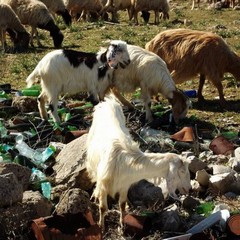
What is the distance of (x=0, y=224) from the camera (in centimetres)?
620

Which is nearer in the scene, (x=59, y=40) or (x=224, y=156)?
(x=224, y=156)

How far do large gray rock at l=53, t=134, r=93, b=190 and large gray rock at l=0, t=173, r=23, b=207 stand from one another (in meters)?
1.14

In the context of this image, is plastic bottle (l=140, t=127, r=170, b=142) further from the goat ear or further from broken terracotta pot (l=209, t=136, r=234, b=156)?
the goat ear

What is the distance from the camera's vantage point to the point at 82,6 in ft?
83.4

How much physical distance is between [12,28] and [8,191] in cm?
1257

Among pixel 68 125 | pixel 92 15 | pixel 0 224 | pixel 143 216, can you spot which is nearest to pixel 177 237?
pixel 143 216

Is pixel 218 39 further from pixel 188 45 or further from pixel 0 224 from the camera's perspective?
pixel 0 224

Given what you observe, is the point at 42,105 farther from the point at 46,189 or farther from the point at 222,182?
the point at 222,182

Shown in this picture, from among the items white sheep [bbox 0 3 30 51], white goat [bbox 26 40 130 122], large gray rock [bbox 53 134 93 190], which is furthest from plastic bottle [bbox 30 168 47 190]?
white sheep [bbox 0 3 30 51]

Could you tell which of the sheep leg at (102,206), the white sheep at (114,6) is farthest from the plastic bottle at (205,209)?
the white sheep at (114,6)

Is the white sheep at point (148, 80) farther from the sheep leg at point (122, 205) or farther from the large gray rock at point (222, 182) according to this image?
the sheep leg at point (122, 205)

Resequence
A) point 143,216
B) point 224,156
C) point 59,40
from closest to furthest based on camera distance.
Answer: point 143,216, point 224,156, point 59,40

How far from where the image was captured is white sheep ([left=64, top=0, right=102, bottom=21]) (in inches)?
996

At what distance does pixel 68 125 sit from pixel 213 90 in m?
4.24
